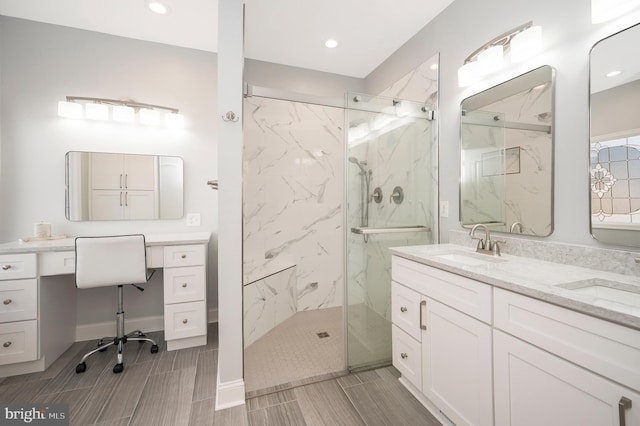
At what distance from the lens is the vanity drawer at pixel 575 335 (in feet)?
2.41

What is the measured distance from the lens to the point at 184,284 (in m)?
2.22

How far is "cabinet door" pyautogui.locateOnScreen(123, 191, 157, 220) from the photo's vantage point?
2494 mm

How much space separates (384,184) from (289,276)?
1.50 meters

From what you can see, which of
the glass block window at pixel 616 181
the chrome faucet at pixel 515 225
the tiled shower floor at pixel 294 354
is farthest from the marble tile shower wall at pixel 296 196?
the glass block window at pixel 616 181

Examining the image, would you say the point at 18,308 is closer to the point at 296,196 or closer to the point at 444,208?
the point at 296,196

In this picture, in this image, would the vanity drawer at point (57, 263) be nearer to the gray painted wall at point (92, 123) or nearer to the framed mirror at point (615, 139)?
the gray painted wall at point (92, 123)

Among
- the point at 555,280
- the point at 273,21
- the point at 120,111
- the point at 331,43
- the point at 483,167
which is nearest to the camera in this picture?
the point at 555,280

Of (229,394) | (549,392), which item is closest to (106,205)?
(229,394)

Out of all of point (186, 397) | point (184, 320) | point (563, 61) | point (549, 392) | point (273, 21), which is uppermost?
point (273, 21)

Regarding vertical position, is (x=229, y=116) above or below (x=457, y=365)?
above

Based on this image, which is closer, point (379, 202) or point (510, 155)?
point (510, 155)

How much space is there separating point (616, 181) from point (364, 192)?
50.0 inches

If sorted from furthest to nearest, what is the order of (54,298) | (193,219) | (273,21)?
1. (193,219)
2. (273,21)
3. (54,298)

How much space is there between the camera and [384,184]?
211 centimetres
